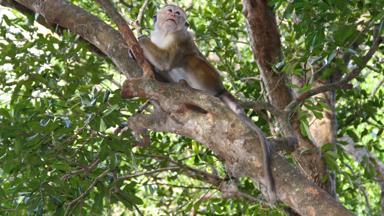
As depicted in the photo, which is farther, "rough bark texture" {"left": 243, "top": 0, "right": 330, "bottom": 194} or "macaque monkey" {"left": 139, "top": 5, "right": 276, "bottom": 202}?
"rough bark texture" {"left": 243, "top": 0, "right": 330, "bottom": 194}

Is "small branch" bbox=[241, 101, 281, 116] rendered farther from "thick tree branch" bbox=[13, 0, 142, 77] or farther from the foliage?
"thick tree branch" bbox=[13, 0, 142, 77]

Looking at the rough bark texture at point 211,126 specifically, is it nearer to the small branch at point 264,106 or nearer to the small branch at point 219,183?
the small branch at point 264,106

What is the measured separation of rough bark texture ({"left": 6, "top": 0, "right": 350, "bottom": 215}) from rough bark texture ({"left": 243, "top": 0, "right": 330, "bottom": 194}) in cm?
124

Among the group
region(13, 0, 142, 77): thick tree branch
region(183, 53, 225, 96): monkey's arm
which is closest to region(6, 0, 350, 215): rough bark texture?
region(13, 0, 142, 77): thick tree branch

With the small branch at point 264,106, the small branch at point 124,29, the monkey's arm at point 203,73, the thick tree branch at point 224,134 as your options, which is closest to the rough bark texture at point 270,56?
the monkey's arm at point 203,73

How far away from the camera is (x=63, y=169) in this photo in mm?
3584

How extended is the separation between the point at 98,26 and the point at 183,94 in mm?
959

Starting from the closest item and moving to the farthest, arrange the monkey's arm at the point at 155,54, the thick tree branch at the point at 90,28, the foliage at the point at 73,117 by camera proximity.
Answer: the foliage at the point at 73,117 → the thick tree branch at the point at 90,28 → the monkey's arm at the point at 155,54

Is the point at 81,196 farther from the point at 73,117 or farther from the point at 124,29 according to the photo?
the point at 124,29

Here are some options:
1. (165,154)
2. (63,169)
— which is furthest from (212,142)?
(165,154)

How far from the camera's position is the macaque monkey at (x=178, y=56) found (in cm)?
409

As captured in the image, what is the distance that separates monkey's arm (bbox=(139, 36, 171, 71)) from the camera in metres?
4.05

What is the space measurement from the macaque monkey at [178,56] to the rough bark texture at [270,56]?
42 centimetres

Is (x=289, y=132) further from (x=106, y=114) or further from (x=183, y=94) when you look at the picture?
(x=106, y=114)
